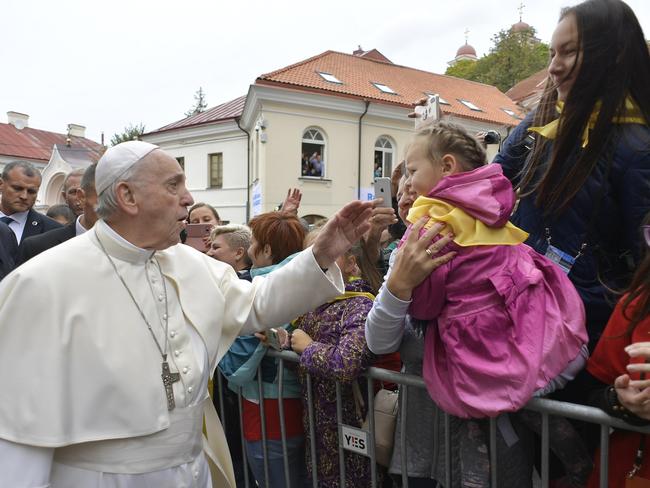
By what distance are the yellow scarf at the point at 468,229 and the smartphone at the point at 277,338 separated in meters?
1.13

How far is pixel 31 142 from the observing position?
4025 centimetres

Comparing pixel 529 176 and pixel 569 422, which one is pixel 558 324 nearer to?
pixel 569 422

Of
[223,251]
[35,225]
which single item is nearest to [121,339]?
[223,251]

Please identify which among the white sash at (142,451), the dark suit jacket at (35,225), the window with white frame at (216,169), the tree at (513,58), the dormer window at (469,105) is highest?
the tree at (513,58)

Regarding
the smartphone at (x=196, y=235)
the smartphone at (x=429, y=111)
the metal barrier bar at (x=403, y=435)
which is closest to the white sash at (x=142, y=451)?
the metal barrier bar at (x=403, y=435)

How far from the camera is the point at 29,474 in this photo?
1.51 metres

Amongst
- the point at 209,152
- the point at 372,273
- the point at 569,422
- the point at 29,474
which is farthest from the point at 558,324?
the point at 209,152

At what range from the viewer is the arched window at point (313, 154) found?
1978cm

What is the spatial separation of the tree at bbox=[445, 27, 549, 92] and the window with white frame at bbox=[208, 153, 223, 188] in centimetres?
2237

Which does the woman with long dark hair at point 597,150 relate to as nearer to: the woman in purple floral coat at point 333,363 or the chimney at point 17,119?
the woman in purple floral coat at point 333,363

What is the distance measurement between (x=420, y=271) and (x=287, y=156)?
711 inches

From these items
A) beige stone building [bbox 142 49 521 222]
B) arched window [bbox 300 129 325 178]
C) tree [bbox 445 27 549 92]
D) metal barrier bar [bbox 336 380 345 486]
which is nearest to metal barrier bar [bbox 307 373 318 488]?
metal barrier bar [bbox 336 380 345 486]

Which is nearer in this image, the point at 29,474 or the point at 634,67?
the point at 29,474

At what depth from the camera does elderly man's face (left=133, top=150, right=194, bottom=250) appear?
71.4 inches
